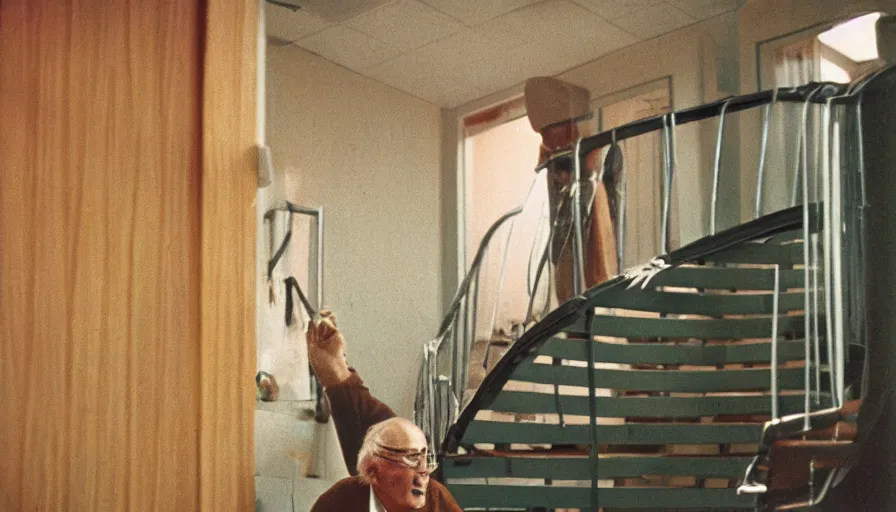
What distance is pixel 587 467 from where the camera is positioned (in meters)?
1.50

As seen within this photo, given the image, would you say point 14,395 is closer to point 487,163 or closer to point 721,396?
point 487,163

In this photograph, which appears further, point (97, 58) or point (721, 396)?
point (97, 58)

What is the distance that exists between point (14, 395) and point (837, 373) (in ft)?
4.26

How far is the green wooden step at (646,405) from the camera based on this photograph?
1.37 meters

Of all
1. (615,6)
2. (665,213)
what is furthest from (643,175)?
(615,6)

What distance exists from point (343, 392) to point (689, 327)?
2.04 ft

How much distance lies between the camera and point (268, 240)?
183 cm

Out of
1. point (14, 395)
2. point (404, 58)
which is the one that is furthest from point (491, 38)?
point (14, 395)

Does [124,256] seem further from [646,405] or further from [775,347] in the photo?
[775,347]

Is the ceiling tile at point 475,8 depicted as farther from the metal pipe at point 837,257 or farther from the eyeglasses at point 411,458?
the eyeglasses at point 411,458

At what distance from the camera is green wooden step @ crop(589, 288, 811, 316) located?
1.35 meters

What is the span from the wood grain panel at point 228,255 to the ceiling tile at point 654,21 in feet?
2.29

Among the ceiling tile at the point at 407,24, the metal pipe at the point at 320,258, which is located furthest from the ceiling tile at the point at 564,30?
the metal pipe at the point at 320,258

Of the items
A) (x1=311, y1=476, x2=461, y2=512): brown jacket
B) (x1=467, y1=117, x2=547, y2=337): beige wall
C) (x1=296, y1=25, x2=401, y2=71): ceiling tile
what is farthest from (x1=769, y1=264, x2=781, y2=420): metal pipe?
(x1=296, y1=25, x2=401, y2=71): ceiling tile
